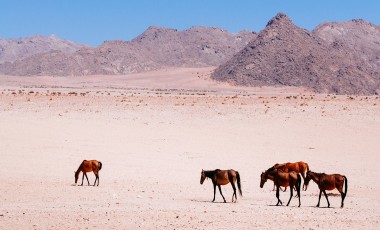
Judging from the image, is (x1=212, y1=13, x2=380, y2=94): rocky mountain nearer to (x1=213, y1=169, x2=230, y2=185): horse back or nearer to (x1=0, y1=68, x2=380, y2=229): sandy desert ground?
(x1=0, y1=68, x2=380, y2=229): sandy desert ground

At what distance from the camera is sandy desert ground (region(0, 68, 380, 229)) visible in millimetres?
14656

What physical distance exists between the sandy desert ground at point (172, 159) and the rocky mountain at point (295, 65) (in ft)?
292

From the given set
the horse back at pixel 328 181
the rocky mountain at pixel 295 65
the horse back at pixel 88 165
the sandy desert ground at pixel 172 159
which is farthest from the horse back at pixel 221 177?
the rocky mountain at pixel 295 65

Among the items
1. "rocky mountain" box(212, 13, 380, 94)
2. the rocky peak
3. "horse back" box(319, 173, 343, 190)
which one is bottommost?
"horse back" box(319, 173, 343, 190)

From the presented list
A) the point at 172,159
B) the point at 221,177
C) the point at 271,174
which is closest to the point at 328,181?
the point at 271,174

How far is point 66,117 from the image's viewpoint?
150 feet

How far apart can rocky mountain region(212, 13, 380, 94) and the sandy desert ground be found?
89135mm

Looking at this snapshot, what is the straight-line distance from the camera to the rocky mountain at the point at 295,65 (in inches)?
5694

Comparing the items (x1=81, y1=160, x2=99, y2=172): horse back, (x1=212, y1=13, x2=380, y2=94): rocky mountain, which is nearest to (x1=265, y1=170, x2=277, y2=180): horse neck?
(x1=81, y1=160, x2=99, y2=172): horse back

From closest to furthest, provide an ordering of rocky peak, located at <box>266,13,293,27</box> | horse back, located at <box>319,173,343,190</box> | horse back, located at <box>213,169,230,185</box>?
horse back, located at <box>319,173,343,190</box> < horse back, located at <box>213,169,230,185</box> < rocky peak, located at <box>266,13,293,27</box>

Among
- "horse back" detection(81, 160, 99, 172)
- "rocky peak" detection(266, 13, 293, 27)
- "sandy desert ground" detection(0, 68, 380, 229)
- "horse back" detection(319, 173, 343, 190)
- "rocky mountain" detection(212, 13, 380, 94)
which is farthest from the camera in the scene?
"rocky peak" detection(266, 13, 293, 27)

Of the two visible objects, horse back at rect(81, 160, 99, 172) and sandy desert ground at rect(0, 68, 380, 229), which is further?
horse back at rect(81, 160, 99, 172)

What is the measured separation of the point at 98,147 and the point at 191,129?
1097 centimetres

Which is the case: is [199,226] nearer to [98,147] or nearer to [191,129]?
[98,147]
